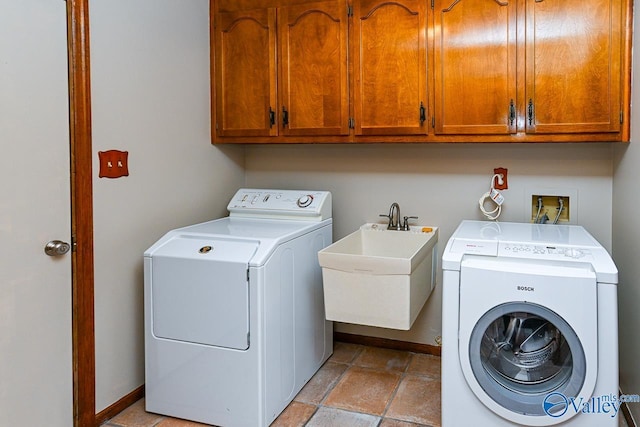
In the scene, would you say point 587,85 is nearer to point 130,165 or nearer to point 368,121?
point 368,121

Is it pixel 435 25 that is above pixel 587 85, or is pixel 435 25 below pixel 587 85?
above

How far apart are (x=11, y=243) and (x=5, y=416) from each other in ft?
2.13

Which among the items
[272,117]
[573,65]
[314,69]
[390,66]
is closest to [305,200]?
[272,117]

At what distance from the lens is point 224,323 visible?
7.22 ft

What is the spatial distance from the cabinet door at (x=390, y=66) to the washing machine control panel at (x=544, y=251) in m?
0.83

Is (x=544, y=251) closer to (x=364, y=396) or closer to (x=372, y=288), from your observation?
(x=372, y=288)

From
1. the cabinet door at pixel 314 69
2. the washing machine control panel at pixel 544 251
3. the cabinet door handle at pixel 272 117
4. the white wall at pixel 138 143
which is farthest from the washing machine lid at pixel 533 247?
the white wall at pixel 138 143

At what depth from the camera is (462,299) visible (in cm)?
203

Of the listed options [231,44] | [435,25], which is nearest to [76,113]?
[231,44]

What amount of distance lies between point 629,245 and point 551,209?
0.55 metres

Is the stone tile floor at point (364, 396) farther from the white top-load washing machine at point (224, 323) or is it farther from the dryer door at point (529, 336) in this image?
the dryer door at point (529, 336)

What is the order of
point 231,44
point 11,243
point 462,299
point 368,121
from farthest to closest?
point 231,44, point 368,121, point 462,299, point 11,243

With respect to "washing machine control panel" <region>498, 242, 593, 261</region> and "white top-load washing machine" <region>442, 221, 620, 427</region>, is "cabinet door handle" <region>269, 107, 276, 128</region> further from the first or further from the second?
"washing machine control panel" <region>498, 242, 593, 261</region>

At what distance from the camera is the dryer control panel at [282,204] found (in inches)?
112
